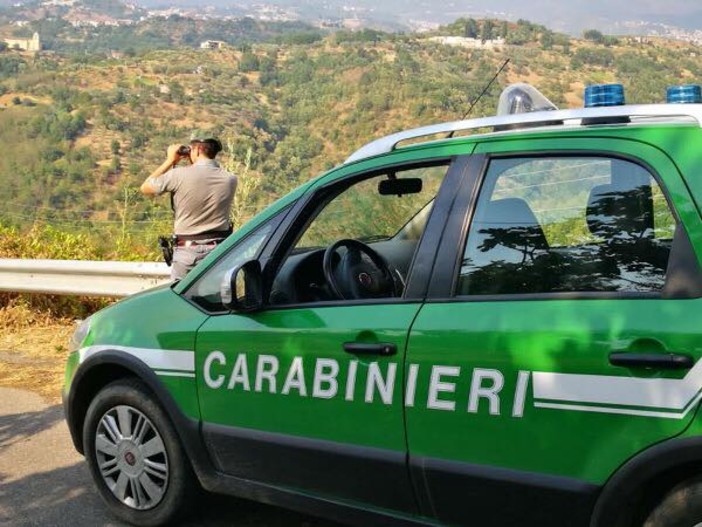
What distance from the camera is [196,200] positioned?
20.8 ft

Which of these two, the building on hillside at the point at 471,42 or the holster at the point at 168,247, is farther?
the building on hillside at the point at 471,42

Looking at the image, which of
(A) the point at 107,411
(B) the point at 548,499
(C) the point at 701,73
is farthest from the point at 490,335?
(C) the point at 701,73

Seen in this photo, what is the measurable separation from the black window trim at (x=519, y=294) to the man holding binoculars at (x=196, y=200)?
3.65 m

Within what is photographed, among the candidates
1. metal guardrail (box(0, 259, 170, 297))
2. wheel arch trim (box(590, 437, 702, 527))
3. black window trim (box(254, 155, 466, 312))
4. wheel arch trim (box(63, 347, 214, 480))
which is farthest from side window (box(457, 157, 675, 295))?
metal guardrail (box(0, 259, 170, 297))

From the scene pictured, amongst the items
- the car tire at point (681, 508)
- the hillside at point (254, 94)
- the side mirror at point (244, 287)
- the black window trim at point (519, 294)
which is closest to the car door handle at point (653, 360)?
the black window trim at point (519, 294)

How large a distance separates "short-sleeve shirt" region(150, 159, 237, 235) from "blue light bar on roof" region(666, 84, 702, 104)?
383 centimetres

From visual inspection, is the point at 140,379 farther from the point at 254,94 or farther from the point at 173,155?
the point at 254,94

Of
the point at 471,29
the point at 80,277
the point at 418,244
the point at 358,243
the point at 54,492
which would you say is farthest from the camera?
the point at 471,29

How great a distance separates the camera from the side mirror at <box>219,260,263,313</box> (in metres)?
3.32

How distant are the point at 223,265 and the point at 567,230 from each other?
59.3 inches

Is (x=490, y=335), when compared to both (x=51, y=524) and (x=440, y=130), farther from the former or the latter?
(x=51, y=524)

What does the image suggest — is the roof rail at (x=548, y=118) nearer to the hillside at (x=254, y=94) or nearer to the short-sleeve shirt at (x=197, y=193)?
the short-sleeve shirt at (x=197, y=193)

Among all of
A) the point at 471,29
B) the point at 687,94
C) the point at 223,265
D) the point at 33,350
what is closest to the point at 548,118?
the point at 687,94

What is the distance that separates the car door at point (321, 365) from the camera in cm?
296
